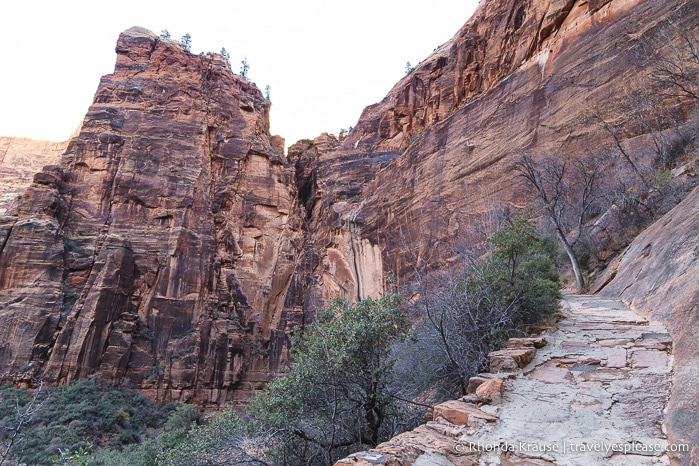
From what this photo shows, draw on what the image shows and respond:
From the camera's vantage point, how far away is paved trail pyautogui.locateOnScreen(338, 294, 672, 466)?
3.47 m

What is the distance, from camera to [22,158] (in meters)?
57.5

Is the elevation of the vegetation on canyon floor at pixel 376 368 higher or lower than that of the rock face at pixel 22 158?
lower

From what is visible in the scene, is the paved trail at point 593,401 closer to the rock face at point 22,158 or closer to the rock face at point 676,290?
the rock face at point 676,290

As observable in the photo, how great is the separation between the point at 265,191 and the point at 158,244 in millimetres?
12519

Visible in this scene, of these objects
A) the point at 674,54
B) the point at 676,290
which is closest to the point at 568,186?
the point at 674,54

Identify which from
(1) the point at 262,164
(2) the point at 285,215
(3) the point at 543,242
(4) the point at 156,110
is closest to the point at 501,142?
(3) the point at 543,242

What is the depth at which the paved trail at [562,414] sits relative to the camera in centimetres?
347

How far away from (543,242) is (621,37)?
10.2 metres

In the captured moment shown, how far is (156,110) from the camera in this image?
42.5m

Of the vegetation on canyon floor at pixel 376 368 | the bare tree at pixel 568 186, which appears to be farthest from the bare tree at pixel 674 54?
the vegetation on canyon floor at pixel 376 368

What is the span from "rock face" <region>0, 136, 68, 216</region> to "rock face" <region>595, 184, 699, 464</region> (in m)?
65.0

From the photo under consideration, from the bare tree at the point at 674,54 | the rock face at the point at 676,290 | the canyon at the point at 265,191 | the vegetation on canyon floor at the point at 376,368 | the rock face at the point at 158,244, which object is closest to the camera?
the rock face at the point at 676,290

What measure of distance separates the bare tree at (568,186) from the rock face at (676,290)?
5.66 meters

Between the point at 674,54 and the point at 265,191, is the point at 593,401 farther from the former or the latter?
the point at 265,191
